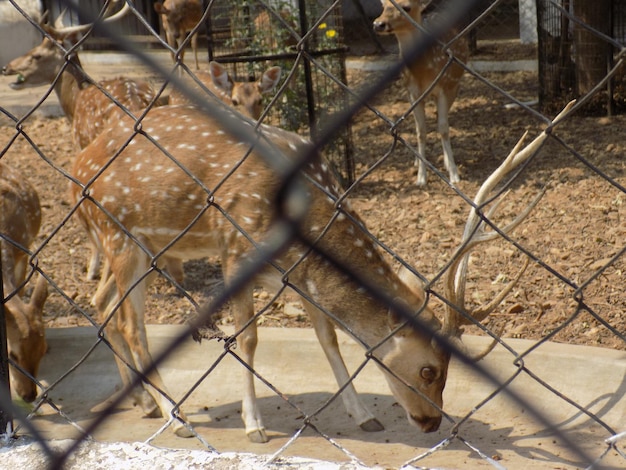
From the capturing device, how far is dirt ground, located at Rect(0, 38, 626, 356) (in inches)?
194

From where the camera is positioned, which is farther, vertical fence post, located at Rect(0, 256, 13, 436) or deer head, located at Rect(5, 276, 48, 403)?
deer head, located at Rect(5, 276, 48, 403)

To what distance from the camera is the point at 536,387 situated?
4039 millimetres

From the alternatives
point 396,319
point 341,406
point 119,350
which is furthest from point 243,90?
point 396,319

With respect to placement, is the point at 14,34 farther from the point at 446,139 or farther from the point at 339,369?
the point at 339,369

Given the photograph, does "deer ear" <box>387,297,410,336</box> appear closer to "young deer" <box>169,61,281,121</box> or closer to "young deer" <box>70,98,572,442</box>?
"young deer" <box>70,98,572,442</box>

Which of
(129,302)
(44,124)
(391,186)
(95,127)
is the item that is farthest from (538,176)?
(44,124)

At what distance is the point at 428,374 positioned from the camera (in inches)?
143

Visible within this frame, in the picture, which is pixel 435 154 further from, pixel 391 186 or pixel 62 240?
pixel 62 240

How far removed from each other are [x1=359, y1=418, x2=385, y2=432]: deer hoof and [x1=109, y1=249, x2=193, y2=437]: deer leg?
31.2 inches

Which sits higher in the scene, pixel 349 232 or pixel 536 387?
pixel 349 232

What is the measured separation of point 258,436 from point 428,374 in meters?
0.87

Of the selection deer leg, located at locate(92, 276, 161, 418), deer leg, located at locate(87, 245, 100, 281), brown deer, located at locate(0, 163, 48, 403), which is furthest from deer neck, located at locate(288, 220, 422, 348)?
deer leg, located at locate(87, 245, 100, 281)

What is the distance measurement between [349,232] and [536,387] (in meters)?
1.11

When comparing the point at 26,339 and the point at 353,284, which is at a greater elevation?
the point at 353,284
